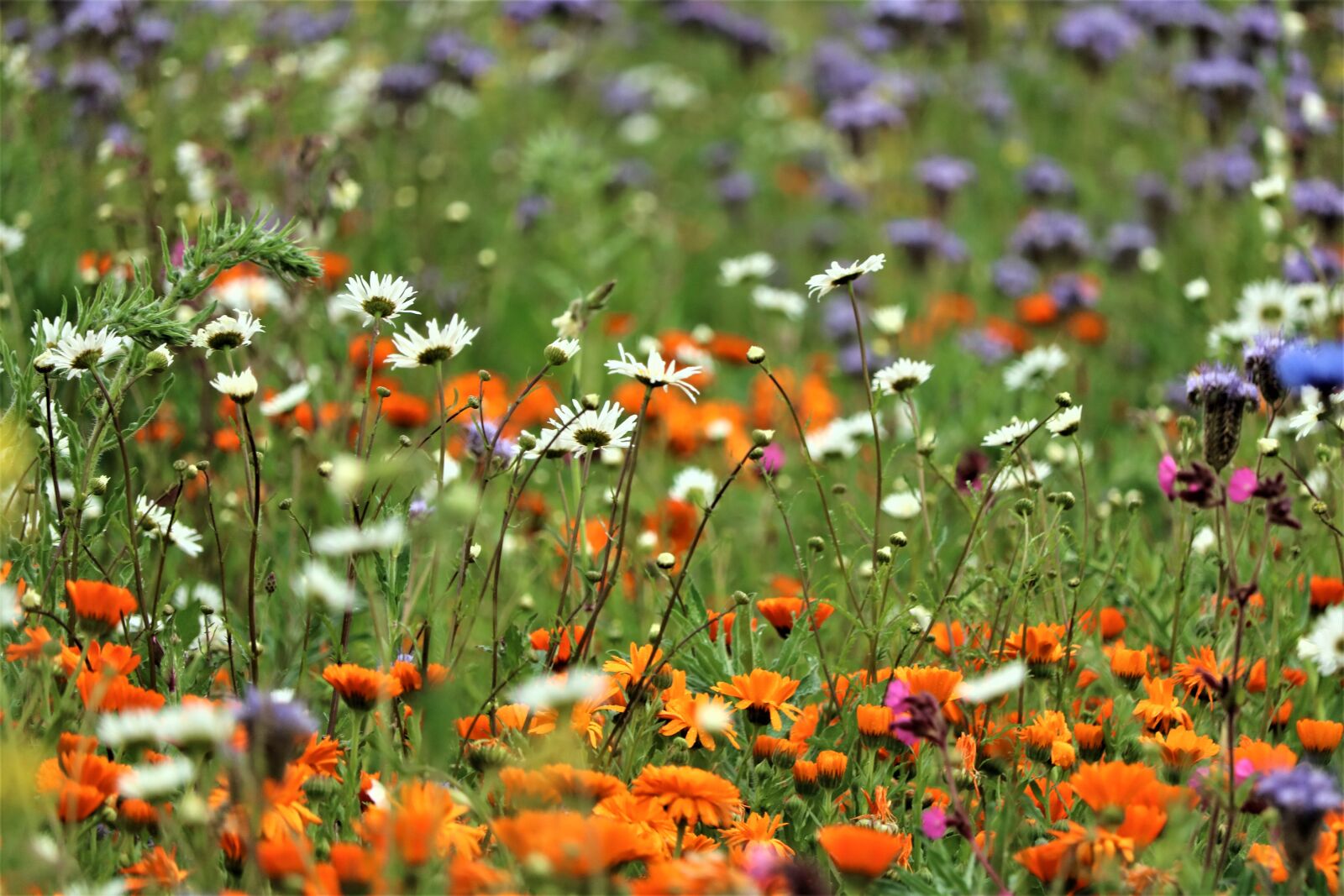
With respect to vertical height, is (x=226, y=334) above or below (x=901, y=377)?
above

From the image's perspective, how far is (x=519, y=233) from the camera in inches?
186

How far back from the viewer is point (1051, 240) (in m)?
4.64

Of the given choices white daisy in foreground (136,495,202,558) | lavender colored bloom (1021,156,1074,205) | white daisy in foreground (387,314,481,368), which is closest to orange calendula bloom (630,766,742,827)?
white daisy in foreground (387,314,481,368)

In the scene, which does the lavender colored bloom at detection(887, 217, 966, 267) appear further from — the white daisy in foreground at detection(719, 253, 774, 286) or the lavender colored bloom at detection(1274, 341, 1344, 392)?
the lavender colored bloom at detection(1274, 341, 1344, 392)

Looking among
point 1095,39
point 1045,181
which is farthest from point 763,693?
point 1095,39

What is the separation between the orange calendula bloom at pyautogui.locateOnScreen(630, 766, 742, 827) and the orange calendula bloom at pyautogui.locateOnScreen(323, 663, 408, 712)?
0.91ft

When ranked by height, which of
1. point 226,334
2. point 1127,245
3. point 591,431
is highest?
point 226,334

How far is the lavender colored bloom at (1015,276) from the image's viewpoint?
4.92 meters

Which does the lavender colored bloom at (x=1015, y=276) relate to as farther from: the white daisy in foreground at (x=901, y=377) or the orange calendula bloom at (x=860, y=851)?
the orange calendula bloom at (x=860, y=851)

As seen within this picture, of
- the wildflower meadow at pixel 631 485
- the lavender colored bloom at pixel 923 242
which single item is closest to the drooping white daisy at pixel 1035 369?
the wildflower meadow at pixel 631 485

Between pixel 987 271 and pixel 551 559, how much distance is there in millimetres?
Answer: 2927

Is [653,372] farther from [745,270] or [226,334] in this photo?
[745,270]

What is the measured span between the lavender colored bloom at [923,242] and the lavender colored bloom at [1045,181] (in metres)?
0.39

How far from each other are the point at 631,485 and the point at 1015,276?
10.6 feet
